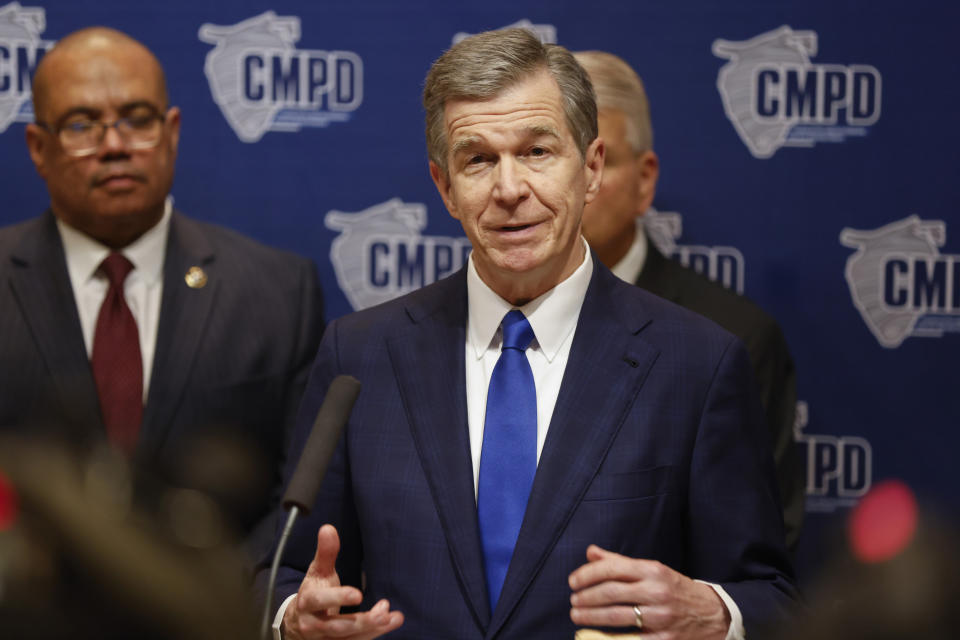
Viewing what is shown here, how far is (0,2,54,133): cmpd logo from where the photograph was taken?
11.2 feet

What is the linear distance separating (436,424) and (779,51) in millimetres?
1857

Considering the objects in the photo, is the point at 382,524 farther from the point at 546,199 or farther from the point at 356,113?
the point at 356,113

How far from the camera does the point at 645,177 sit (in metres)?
3.28

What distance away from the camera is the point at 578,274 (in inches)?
89.0

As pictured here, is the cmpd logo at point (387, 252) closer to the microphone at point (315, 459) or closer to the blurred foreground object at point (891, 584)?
the microphone at point (315, 459)

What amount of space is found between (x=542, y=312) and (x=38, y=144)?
1703 millimetres

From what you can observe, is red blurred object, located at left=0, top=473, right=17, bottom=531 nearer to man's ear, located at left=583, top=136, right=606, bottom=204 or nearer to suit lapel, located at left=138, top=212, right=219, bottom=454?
man's ear, located at left=583, top=136, right=606, bottom=204

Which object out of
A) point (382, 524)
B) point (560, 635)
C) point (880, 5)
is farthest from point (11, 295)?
point (880, 5)

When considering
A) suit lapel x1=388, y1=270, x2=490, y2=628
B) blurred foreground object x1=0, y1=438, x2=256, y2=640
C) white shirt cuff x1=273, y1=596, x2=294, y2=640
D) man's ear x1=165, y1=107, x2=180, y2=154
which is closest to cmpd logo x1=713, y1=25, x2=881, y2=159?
suit lapel x1=388, y1=270, x2=490, y2=628

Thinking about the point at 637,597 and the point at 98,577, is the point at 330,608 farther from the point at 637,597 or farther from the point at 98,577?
the point at 98,577

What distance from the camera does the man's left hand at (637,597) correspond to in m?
1.76

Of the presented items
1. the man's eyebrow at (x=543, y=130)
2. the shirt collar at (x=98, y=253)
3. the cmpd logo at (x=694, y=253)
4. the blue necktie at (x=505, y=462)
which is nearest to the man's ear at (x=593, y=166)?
the man's eyebrow at (x=543, y=130)

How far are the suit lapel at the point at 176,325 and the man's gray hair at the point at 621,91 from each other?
1184mm

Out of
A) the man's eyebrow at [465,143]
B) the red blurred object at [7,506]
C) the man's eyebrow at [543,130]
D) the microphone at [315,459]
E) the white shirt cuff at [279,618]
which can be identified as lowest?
the white shirt cuff at [279,618]
